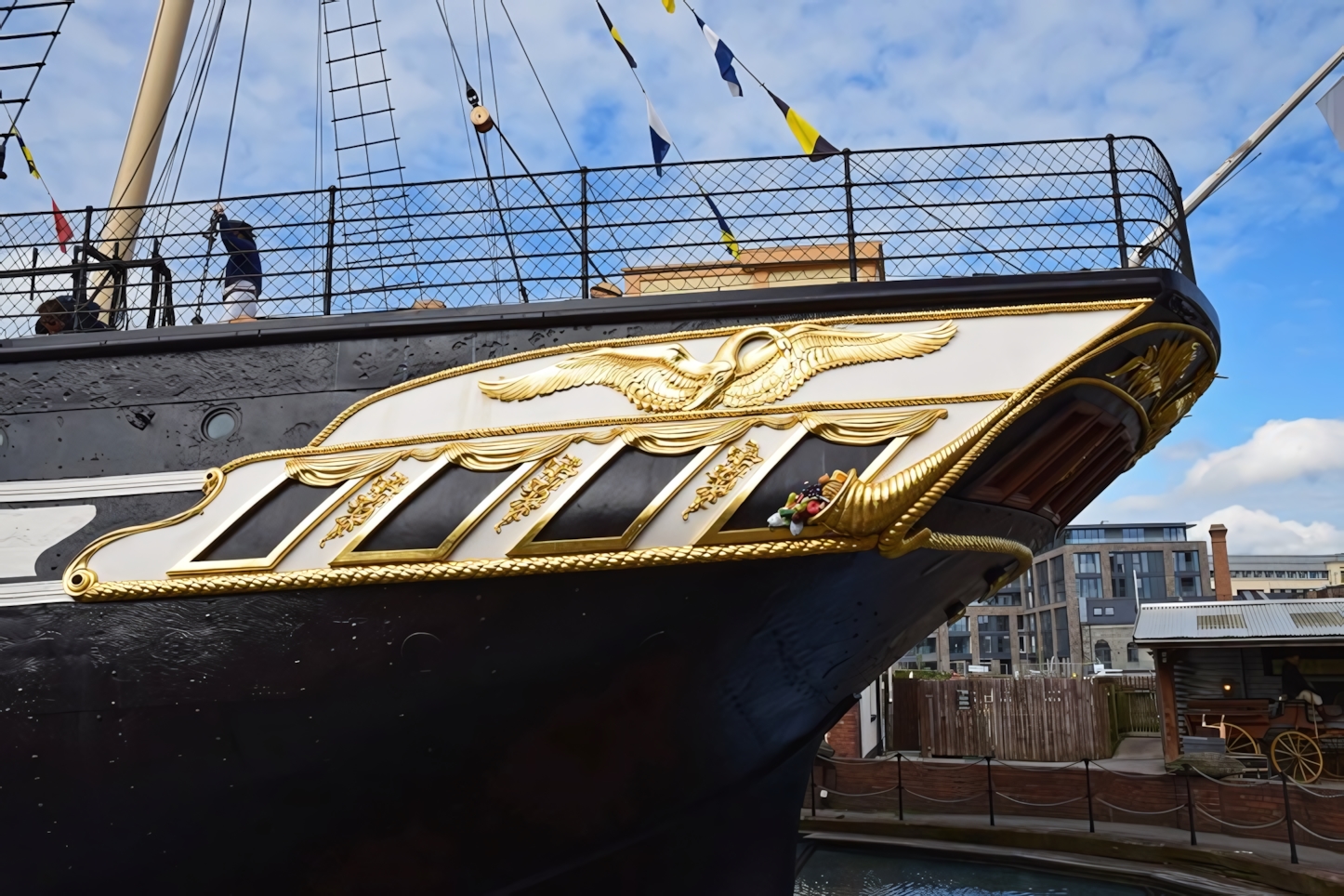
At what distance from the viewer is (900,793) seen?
1175 cm

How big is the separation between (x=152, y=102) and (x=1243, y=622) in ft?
50.2

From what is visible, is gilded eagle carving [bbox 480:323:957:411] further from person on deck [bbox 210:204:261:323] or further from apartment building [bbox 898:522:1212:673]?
apartment building [bbox 898:522:1212:673]

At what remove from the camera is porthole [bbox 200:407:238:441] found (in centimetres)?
543

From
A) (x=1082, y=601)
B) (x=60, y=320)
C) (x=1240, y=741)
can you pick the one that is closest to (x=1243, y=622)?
(x=1240, y=741)

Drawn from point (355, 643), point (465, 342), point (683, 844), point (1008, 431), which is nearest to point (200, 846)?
point (355, 643)

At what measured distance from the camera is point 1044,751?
16359 mm

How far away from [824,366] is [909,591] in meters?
1.31

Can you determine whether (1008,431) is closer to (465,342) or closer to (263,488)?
(465,342)

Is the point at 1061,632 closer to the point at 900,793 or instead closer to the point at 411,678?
the point at 900,793

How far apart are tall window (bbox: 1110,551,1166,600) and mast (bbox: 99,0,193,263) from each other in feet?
231

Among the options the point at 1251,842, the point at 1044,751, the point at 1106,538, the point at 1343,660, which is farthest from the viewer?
the point at 1106,538

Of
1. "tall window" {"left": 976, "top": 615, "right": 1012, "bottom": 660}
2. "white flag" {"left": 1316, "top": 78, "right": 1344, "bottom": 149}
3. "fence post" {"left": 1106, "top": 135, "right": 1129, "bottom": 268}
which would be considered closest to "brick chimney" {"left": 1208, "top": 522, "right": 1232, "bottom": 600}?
"white flag" {"left": 1316, "top": 78, "right": 1344, "bottom": 149}

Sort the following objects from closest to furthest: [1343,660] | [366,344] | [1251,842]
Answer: [366,344] → [1251,842] → [1343,660]

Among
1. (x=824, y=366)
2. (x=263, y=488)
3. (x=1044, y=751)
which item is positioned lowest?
(x=1044, y=751)
